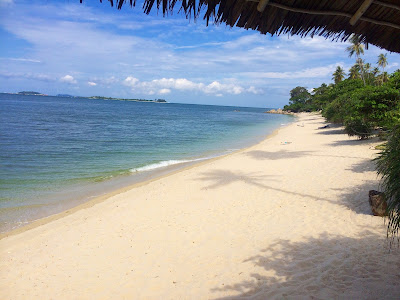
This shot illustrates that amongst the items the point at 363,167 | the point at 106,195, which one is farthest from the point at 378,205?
the point at 106,195

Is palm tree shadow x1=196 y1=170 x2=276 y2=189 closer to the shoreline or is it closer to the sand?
the sand

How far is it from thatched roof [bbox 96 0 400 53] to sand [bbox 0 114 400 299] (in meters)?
3.69

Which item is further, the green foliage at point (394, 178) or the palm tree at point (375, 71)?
the palm tree at point (375, 71)

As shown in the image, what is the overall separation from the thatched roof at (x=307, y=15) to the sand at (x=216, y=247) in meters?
3.69

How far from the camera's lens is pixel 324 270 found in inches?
185

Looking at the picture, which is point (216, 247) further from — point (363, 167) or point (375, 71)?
point (375, 71)

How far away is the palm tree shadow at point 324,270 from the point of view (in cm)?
408

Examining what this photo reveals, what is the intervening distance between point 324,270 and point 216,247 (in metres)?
2.25

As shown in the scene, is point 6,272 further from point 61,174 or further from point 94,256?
point 61,174

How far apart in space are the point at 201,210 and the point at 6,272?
4.96m

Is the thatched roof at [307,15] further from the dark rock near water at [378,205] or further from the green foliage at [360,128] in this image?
the green foliage at [360,128]

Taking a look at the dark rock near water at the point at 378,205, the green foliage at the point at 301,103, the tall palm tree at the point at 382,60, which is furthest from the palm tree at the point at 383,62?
the dark rock near water at the point at 378,205

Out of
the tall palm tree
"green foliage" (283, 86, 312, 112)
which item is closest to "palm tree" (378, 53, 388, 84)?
the tall palm tree

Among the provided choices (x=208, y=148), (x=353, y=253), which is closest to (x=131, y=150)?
(x=208, y=148)
